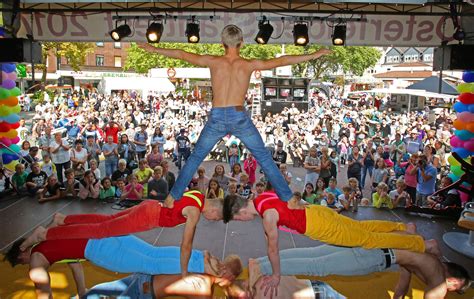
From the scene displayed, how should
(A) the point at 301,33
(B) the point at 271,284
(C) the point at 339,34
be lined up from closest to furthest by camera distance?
1. (B) the point at 271,284
2. (A) the point at 301,33
3. (C) the point at 339,34

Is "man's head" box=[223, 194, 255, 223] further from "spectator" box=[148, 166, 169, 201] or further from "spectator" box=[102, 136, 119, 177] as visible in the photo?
"spectator" box=[102, 136, 119, 177]

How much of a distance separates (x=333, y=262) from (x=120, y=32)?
605 centimetres

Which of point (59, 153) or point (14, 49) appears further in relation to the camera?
point (59, 153)

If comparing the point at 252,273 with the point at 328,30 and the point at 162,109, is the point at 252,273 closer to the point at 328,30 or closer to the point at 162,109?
the point at 328,30

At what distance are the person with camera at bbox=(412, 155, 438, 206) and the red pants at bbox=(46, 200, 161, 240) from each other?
5630 millimetres

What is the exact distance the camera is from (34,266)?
11.9 ft

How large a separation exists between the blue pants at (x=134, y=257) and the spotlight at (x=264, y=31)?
18.5 ft

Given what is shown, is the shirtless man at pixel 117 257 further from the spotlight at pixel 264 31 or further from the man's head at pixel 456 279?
the spotlight at pixel 264 31

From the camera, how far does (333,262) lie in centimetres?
395

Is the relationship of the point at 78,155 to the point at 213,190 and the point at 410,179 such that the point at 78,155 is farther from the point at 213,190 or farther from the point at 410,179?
the point at 410,179

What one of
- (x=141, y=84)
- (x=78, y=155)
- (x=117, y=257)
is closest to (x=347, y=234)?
(x=117, y=257)

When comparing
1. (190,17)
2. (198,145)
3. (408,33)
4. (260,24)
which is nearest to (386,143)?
(408,33)

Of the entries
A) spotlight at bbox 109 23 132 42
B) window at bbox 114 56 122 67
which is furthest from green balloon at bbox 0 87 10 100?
window at bbox 114 56 122 67

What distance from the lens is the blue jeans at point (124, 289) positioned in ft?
10.1
